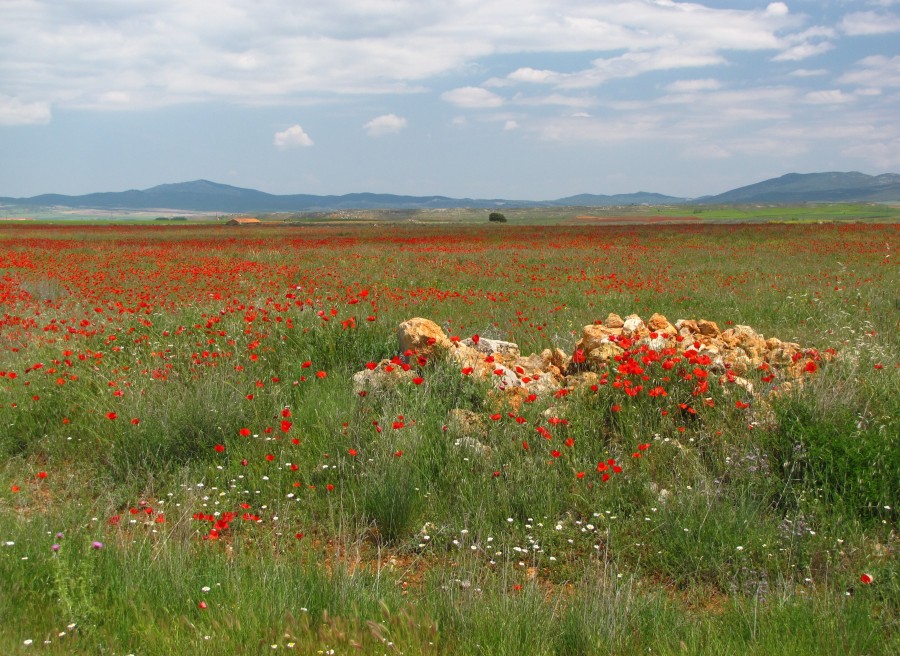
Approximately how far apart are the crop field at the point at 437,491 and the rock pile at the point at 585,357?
0.04 m

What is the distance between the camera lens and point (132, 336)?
864 cm

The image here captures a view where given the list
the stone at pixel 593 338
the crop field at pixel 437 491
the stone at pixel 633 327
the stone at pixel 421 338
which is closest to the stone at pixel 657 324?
the crop field at pixel 437 491

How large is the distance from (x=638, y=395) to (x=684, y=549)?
1.83 meters

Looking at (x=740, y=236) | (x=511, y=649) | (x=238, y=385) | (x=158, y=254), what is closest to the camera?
(x=511, y=649)

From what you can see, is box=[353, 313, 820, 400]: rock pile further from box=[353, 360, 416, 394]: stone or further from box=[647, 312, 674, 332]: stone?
box=[647, 312, 674, 332]: stone

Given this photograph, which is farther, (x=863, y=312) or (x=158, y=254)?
(x=158, y=254)

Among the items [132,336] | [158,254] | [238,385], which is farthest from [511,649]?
[158,254]

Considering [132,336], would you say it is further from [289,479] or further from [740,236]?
[740,236]

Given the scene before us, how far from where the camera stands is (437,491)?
493 centimetres

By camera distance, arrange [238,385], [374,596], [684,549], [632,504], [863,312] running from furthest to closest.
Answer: [863,312] → [238,385] → [632,504] → [684,549] → [374,596]

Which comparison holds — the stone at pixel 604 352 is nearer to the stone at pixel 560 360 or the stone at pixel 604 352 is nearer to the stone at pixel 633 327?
the stone at pixel 560 360

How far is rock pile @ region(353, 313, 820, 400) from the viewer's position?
20.2 ft

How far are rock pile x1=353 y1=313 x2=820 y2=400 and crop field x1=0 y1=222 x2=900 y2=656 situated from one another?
0.14 feet

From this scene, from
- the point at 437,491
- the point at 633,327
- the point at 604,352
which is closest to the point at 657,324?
the point at 633,327
